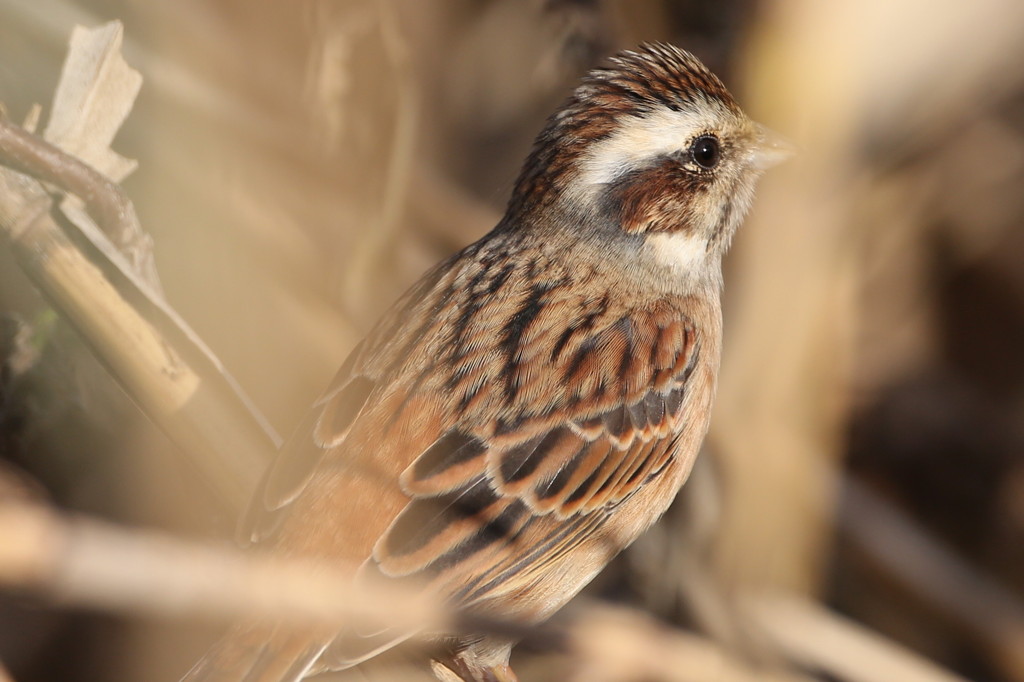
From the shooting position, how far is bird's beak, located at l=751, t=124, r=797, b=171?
263 cm

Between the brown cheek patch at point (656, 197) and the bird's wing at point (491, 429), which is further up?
the brown cheek patch at point (656, 197)

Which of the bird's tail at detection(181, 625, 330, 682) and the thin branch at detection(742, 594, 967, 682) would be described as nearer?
the bird's tail at detection(181, 625, 330, 682)

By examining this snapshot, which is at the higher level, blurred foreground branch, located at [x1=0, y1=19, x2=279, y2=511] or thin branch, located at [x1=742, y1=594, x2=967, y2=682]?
blurred foreground branch, located at [x1=0, y1=19, x2=279, y2=511]

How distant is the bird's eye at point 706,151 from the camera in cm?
266

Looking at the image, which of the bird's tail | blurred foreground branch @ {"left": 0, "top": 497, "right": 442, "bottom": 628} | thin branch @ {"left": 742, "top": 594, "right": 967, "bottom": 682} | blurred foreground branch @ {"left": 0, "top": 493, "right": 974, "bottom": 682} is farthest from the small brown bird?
blurred foreground branch @ {"left": 0, "top": 497, "right": 442, "bottom": 628}

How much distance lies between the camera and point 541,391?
7.88 feet

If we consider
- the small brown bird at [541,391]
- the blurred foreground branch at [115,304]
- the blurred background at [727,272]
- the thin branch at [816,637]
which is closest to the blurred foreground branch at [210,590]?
the small brown bird at [541,391]

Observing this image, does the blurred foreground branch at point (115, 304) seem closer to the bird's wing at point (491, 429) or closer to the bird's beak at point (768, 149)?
the bird's wing at point (491, 429)

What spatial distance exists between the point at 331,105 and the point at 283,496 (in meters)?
1.49

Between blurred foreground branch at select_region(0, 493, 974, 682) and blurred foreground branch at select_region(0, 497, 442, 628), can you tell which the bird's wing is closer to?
blurred foreground branch at select_region(0, 493, 974, 682)

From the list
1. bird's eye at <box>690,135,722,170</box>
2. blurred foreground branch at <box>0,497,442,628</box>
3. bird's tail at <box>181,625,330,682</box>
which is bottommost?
bird's tail at <box>181,625,330,682</box>

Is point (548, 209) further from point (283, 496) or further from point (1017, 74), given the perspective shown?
point (1017, 74)

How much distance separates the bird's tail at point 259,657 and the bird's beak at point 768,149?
159 cm

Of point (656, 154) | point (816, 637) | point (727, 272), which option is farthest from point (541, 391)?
point (727, 272)
